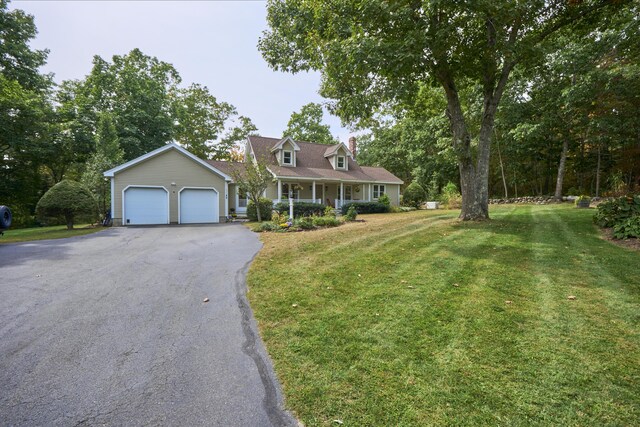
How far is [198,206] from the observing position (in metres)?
16.9

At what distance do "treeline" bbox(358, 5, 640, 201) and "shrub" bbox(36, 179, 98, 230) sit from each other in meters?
14.9

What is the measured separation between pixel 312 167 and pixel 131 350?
21072mm

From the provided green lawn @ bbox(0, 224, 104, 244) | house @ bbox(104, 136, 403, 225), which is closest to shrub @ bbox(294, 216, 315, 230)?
house @ bbox(104, 136, 403, 225)

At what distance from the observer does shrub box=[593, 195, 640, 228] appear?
25.3ft

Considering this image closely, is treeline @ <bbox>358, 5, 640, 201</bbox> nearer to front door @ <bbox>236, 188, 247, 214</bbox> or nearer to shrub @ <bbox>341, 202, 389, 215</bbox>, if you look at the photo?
shrub @ <bbox>341, 202, 389, 215</bbox>

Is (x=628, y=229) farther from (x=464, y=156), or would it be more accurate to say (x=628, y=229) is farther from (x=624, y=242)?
(x=464, y=156)

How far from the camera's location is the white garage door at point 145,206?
15.4m

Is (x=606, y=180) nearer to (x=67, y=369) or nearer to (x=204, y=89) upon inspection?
(x=67, y=369)

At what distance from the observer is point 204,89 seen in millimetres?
30641

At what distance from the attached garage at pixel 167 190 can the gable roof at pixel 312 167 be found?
182 inches

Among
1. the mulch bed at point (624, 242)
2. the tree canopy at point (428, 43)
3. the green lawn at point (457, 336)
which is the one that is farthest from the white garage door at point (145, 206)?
the mulch bed at point (624, 242)

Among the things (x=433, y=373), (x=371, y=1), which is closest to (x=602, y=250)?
(x=433, y=373)

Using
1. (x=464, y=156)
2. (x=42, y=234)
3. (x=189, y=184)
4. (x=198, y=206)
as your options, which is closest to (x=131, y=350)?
(x=464, y=156)

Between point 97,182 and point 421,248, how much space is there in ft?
61.0
